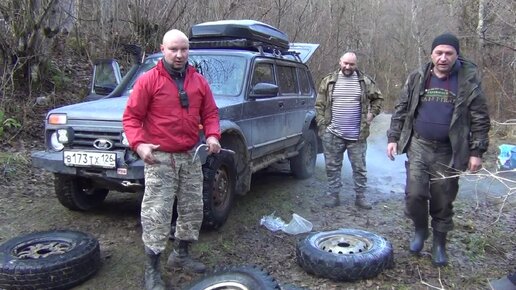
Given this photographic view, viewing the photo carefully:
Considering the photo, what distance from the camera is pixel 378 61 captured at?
31.2 m

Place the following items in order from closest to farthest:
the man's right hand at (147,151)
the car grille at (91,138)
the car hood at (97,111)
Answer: the man's right hand at (147,151) → the car grille at (91,138) → the car hood at (97,111)

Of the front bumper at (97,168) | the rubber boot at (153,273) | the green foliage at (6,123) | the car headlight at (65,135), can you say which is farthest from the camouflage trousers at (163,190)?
the green foliage at (6,123)

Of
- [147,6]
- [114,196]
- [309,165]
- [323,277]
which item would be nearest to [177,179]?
[323,277]

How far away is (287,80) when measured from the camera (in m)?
6.96

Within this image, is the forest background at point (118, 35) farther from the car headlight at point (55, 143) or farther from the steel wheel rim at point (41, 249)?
the steel wheel rim at point (41, 249)

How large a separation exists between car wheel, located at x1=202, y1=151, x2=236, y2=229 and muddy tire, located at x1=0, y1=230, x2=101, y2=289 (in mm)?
1125

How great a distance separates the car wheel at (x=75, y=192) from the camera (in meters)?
4.89

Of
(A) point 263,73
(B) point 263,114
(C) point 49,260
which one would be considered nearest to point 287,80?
(A) point 263,73

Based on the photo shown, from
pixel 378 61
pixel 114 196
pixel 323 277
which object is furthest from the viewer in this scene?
pixel 378 61

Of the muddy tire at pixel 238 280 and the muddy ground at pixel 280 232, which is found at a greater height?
the muddy tire at pixel 238 280

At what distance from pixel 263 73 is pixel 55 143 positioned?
266cm

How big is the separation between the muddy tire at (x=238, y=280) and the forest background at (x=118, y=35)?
5.51m

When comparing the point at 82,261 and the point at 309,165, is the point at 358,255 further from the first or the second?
the point at 309,165

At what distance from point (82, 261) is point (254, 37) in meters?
3.69
